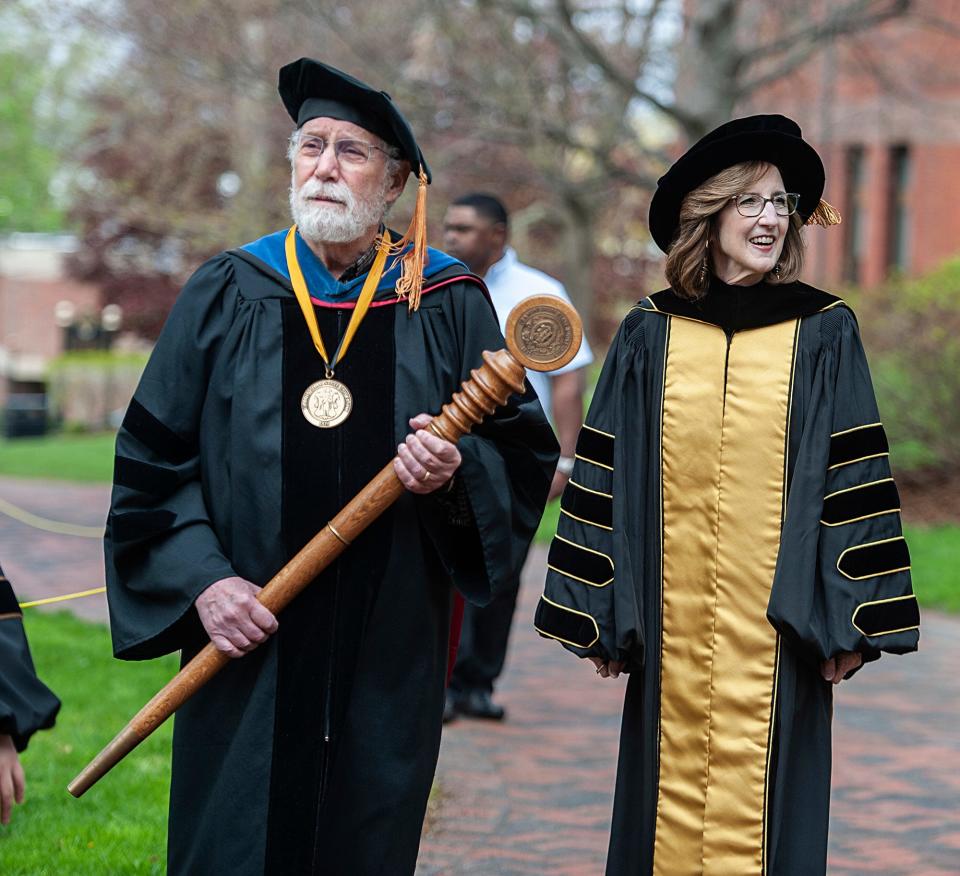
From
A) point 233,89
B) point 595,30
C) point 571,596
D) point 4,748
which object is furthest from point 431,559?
point 595,30

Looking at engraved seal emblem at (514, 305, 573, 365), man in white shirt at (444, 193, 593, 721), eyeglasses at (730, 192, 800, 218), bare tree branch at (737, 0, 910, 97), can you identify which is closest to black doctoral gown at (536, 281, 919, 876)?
eyeglasses at (730, 192, 800, 218)

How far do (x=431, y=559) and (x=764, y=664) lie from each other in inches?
33.1

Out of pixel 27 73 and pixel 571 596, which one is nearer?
pixel 571 596

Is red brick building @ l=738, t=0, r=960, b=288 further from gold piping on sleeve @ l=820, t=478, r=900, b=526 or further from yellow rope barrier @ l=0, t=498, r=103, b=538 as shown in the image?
gold piping on sleeve @ l=820, t=478, r=900, b=526

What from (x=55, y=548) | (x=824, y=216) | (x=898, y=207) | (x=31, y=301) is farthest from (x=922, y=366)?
(x=31, y=301)

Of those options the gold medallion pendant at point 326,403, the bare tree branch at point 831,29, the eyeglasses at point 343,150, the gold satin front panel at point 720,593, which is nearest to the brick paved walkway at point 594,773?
the gold satin front panel at point 720,593

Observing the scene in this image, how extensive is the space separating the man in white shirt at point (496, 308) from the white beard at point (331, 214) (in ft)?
8.67

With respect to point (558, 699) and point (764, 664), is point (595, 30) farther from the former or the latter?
point (764, 664)

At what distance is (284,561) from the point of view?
365 cm

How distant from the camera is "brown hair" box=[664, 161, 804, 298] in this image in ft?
12.5

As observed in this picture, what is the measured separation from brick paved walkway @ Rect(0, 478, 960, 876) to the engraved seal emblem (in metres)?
2.17

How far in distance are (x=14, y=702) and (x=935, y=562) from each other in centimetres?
867

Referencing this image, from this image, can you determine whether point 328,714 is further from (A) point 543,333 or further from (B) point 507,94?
(B) point 507,94

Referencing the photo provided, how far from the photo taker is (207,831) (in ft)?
11.9
